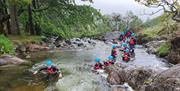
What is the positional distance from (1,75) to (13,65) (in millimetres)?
3241

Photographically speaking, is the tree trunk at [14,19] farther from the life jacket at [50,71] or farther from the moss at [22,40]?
the life jacket at [50,71]

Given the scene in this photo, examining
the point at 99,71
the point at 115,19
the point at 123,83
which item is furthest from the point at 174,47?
the point at 115,19

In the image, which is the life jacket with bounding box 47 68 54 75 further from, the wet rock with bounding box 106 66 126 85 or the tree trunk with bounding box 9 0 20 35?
the tree trunk with bounding box 9 0 20 35

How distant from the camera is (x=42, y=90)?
1394 centimetres

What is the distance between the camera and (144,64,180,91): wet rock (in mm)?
8547

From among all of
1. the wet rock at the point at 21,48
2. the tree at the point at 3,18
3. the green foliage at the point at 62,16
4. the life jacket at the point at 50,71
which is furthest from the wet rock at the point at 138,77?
the green foliage at the point at 62,16

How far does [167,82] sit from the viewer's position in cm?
884

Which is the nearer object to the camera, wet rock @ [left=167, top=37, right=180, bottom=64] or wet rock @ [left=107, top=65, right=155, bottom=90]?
wet rock @ [left=107, top=65, right=155, bottom=90]

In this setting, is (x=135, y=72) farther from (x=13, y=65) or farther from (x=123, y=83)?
(x=13, y=65)

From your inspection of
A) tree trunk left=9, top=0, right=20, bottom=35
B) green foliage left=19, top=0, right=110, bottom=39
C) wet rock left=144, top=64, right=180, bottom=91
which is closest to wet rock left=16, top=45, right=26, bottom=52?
tree trunk left=9, top=0, right=20, bottom=35

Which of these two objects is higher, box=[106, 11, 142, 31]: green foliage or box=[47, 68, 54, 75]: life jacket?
box=[47, 68, 54, 75]: life jacket

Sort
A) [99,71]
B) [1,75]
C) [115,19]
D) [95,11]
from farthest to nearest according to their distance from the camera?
1. [115,19]
2. [95,11]
3. [99,71]
4. [1,75]

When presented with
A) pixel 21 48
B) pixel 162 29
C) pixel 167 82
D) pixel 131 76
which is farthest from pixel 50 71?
pixel 162 29

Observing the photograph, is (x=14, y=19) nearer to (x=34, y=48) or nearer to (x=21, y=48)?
(x=34, y=48)
